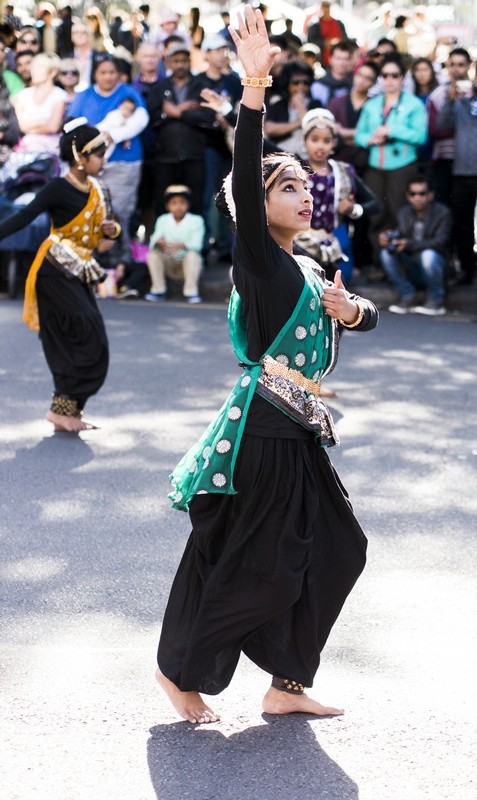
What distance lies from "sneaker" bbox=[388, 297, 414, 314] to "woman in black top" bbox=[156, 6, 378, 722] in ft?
27.8

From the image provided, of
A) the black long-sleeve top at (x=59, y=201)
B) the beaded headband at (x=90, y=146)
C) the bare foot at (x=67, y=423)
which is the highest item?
the beaded headband at (x=90, y=146)

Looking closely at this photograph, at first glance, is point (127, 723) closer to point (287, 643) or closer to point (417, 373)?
point (287, 643)

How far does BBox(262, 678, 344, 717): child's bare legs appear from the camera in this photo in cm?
430

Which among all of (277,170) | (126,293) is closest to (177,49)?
(126,293)

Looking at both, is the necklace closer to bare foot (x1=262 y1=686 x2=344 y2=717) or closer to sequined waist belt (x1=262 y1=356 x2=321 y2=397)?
sequined waist belt (x1=262 y1=356 x2=321 y2=397)

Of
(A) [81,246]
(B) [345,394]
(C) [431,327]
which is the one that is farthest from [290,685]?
(C) [431,327]

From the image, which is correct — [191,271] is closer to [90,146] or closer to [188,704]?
[90,146]

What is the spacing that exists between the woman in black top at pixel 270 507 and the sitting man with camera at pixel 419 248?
27.8ft

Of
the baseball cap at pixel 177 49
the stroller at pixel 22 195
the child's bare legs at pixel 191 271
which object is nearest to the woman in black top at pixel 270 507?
the child's bare legs at pixel 191 271

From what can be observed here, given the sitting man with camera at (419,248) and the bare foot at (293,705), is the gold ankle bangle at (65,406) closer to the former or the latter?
the bare foot at (293,705)

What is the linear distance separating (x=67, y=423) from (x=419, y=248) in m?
5.43

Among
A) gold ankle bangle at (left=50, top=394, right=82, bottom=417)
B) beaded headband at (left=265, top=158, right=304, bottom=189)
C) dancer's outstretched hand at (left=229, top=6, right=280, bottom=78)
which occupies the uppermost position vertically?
dancer's outstretched hand at (left=229, top=6, right=280, bottom=78)

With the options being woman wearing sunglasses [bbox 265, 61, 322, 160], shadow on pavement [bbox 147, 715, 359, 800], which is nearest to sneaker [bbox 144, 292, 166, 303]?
woman wearing sunglasses [bbox 265, 61, 322, 160]

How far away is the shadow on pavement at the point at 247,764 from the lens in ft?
12.5
